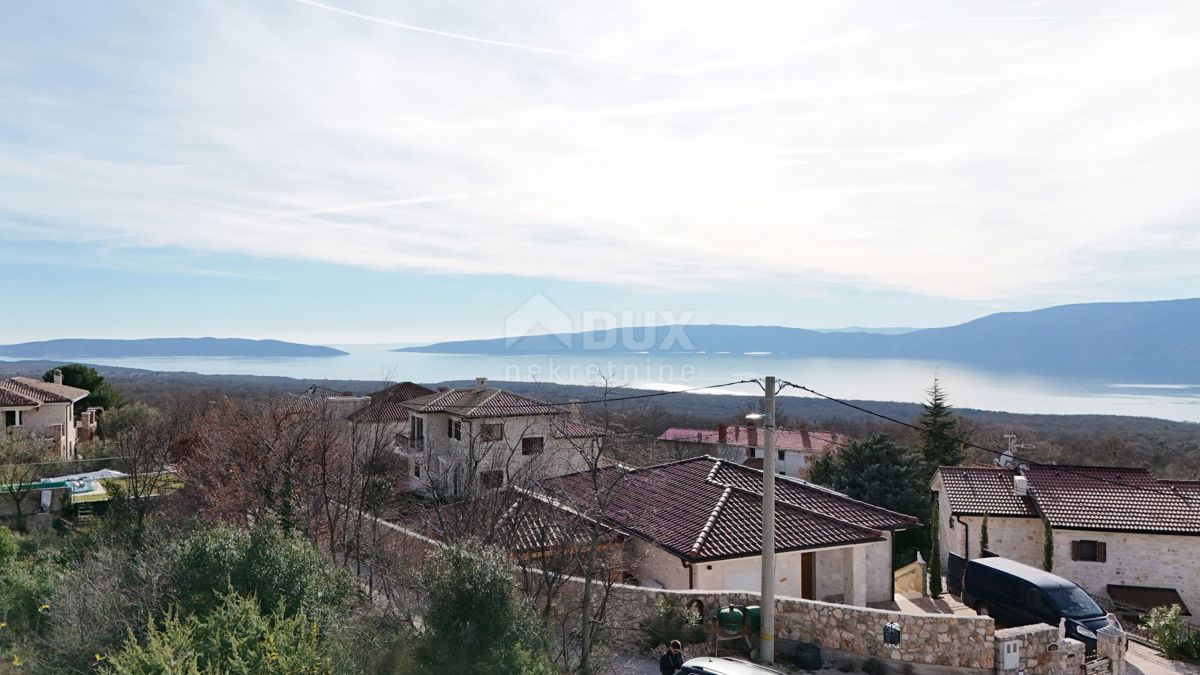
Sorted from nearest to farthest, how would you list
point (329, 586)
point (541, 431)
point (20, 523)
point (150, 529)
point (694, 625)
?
point (329, 586), point (694, 625), point (150, 529), point (20, 523), point (541, 431)

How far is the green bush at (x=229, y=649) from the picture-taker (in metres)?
8.28

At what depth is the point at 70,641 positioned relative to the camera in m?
10.8

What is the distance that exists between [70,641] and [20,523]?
21098mm

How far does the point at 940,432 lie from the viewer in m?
41.8

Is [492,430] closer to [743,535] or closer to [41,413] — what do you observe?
[743,535]

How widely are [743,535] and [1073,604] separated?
7.74 metres

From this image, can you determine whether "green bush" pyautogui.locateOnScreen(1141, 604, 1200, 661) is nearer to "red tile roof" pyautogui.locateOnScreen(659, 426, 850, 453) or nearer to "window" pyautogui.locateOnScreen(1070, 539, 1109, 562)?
"window" pyautogui.locateOnScreen(1070, 539, 1109, 562)

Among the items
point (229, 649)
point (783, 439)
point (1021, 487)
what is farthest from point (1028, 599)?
point (783, 439)

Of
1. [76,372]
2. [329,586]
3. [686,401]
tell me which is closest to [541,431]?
[329,586]

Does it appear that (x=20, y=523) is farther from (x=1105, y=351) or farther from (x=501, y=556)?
(x=1105, y=351)

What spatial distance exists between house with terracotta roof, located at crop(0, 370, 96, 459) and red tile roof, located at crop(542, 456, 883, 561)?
31185 mm

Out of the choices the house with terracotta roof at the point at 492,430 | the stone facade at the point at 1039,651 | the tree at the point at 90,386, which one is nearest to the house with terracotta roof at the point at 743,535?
the stone facade at the point at 1039,651

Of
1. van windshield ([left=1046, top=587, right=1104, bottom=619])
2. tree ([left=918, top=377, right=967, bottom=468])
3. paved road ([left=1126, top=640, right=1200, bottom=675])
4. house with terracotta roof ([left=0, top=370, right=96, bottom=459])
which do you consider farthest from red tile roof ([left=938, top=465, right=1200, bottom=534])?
house with terracotta roof ([left=0, top=370, right=96, bottom=459])

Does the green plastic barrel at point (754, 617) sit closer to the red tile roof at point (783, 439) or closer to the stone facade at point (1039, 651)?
the stone facade at point (1039, 651)
